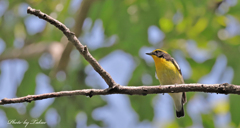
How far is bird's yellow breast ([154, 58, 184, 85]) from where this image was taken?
4.74 meters

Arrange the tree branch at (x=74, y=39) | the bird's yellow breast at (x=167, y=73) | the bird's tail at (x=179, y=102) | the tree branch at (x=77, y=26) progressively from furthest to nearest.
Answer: the tree branch at (x=77, y=26) < the bird's tail at (x=179, y=102) < the bird's yellow breast at (x=167, y=73) < the tree branch at (x=74, y=39)

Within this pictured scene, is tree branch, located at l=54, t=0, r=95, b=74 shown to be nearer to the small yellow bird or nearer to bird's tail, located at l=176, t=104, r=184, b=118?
the small yellow bird

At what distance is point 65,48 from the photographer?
587 centimetres

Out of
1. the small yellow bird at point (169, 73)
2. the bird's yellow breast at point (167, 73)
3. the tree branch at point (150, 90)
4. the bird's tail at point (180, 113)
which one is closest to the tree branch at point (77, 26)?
the small yellow bird at point (169, 73)

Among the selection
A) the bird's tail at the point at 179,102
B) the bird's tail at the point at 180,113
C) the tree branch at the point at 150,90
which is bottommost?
the tree branch at the point at 150,90

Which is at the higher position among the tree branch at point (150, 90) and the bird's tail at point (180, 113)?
the bird's tail at point (180, 113)

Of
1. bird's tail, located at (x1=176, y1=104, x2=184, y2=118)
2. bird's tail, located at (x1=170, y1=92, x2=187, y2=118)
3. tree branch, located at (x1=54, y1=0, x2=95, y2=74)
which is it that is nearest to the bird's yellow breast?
bird's tail, located at (x1=170, y1=92, x2=187, y2=118)

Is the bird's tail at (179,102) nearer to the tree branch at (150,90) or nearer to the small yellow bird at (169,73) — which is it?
the small yellow bird at (169,73)

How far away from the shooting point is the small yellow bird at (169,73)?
474 cm

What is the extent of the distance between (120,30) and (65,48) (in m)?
2.01

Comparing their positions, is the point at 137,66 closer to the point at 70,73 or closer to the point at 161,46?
the point at 161,46

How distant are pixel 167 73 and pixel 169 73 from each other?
3cm

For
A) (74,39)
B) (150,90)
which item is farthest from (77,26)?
(150,90)

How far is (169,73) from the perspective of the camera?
186 inches
